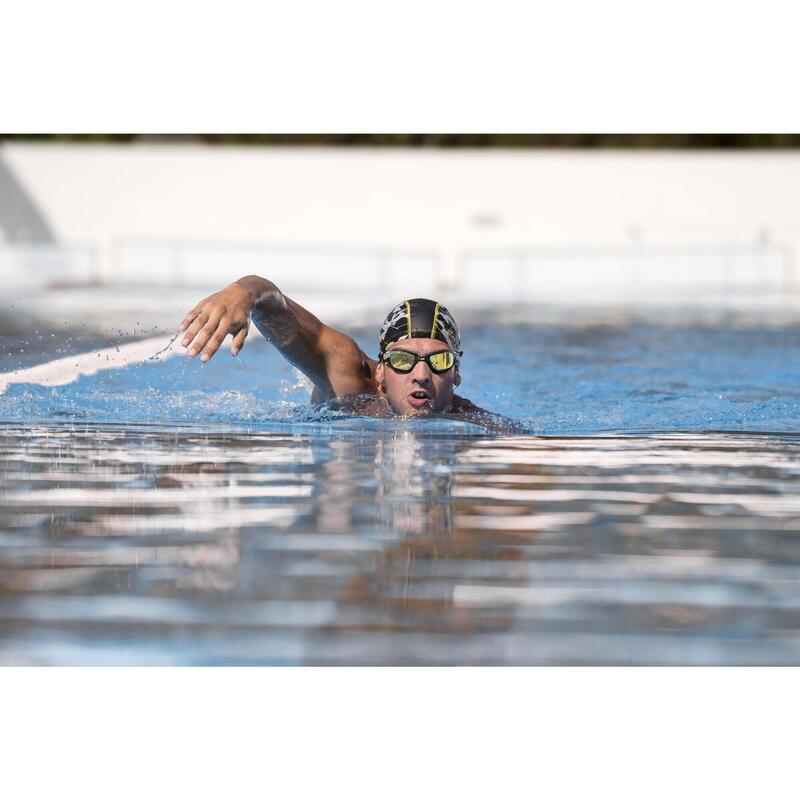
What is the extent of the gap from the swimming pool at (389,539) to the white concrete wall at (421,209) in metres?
12.0

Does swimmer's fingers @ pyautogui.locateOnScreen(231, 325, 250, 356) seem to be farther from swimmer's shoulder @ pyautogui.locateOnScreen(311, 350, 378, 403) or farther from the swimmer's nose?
swimmer's shoulder @ pyautogui.locateOnScreen(311, 350, 378, 403)

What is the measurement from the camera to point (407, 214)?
18.3 m

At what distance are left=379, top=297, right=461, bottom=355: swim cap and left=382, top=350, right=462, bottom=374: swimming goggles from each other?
0.37 ft

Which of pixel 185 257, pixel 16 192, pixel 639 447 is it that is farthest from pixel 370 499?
pixel 16 192

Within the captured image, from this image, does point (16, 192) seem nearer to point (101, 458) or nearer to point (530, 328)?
point (530, 328)

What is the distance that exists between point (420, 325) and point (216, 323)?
1.13m

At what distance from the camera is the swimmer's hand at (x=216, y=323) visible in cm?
396

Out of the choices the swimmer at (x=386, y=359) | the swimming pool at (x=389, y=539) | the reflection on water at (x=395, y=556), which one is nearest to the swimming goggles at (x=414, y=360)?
the swimmer at (x=386, y=359)

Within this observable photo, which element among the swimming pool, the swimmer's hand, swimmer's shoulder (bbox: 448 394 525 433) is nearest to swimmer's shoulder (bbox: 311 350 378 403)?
the swimming pool

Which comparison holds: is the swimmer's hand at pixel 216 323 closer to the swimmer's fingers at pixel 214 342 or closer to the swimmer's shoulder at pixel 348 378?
the swimmer's fingers at pixel 214 342

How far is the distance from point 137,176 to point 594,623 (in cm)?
1669

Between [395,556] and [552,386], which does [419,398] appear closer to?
[395,556]

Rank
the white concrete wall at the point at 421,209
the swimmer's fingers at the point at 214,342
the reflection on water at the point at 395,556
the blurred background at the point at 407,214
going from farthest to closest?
the white concrete wall at the point at 421,209 < the blurred background at the point at 407,214 < the swimmer's fingers at the point at 214,342 < the reflection on water at the point at 395,556

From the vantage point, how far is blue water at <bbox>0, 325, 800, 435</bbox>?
5.22 metres
